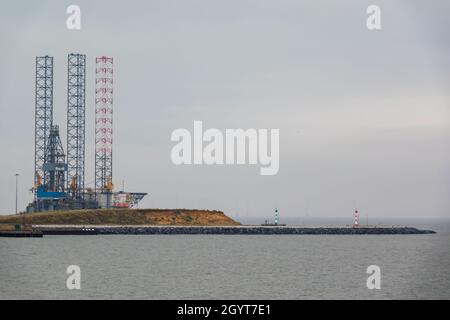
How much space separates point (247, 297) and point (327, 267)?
3485cm

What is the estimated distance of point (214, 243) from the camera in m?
175

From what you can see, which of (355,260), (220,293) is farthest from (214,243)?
(220,293)

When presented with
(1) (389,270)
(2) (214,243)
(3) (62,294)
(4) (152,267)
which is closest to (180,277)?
(4) (152,267)

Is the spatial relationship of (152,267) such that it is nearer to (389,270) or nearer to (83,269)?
(83,269)

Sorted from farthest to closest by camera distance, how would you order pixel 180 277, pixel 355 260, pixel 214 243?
pixel 214 243
pixel 355 260
pixel 180 277

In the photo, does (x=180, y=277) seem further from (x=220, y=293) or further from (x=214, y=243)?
(x=214, y=243)

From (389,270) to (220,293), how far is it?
115 ft

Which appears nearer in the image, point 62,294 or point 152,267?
point 62,294

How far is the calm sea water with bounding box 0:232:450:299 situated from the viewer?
306 feet

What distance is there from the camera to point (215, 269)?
116 m

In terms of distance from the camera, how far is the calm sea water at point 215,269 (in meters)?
93.1
